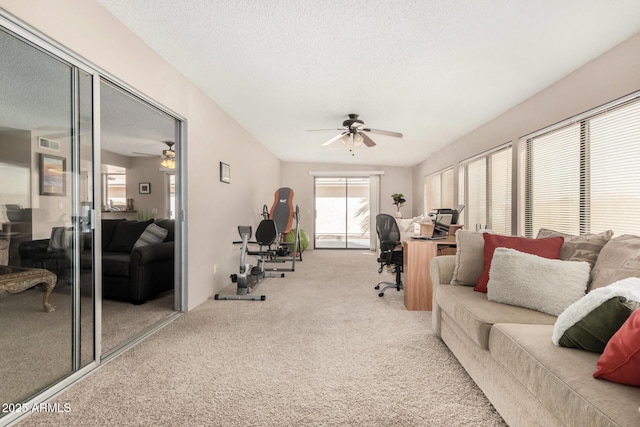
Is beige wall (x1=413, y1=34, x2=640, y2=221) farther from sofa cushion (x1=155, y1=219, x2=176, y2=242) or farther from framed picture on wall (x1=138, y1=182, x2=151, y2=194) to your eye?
framed picture on wall (x1=138, y1=182, x2=151, y2=194)

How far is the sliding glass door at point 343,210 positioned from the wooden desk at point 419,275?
17.9 ft

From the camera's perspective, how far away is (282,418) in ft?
5.17

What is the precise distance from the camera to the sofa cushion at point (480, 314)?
1.73 m

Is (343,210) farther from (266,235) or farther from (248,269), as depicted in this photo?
(248,269)

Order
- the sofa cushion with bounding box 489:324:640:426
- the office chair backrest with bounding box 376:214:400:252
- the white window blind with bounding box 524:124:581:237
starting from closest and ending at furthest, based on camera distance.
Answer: the sofa cushion with bounding box 489:324:640:426 → the white window blind with bounding box 524:124:581:237 → the office chair backrest with bounding box 376:214:400:252

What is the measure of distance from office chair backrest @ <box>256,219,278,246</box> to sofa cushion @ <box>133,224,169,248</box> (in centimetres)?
127

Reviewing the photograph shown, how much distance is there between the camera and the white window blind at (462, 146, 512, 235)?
13.8 ft

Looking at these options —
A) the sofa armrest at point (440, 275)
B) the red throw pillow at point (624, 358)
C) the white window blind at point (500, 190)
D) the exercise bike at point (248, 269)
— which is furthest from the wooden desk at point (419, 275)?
the red throw pillow at point (624, 358)

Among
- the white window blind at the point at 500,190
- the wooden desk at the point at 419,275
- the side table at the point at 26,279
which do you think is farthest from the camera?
the white window blind at the point at 500,190

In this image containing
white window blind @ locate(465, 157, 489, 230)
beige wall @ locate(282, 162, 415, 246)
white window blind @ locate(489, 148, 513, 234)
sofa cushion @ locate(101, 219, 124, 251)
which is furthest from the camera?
beige wall @ locate(282, 162, 415, 246)

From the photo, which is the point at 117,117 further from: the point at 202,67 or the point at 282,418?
the point at 282,418

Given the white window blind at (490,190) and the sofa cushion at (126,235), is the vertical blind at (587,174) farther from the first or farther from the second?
the sofa cushion at (126,235)

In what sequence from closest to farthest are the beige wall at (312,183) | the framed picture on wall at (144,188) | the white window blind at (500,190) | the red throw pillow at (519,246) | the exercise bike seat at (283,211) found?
the red throw pillow at (519,246) → the white window blind at (500,190) → the exercise bike seat at (283,211) → the framed picture on wall at (144,188) → the beige wall at (312,183)

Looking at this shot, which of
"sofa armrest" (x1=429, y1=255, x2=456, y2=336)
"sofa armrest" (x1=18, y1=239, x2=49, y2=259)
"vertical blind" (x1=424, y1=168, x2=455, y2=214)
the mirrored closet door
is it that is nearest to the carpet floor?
"sofa armrest" (x1=429, y1=255, x2=456, y2=336)
